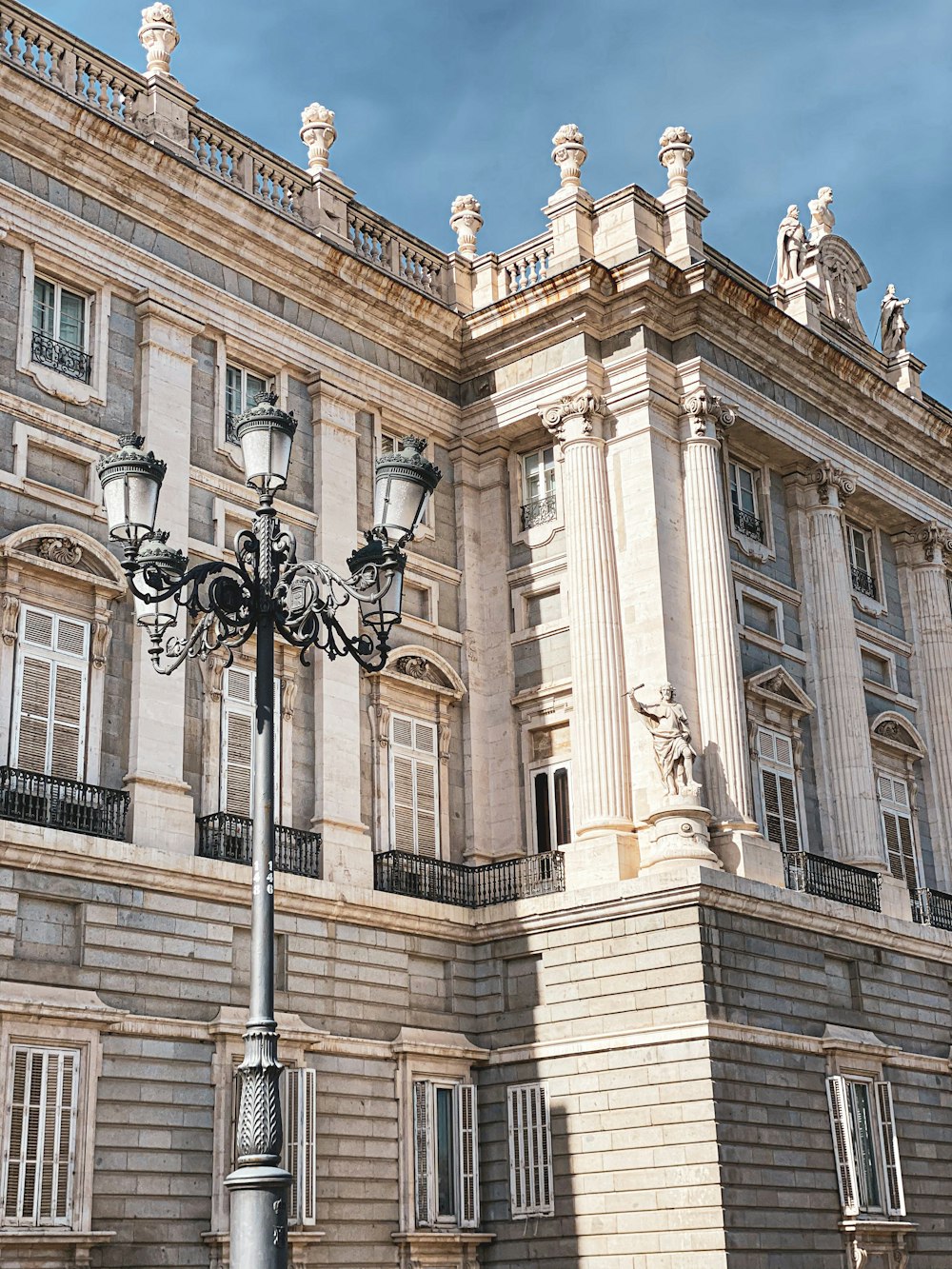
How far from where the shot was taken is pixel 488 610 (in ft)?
90.2

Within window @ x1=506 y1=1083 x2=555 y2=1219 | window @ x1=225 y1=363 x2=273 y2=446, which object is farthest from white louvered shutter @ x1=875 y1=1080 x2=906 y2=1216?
window @ x1=225 y1=363 x2=273 y2=446

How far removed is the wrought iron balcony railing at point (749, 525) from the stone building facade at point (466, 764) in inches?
3.3

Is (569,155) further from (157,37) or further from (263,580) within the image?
(263,580)

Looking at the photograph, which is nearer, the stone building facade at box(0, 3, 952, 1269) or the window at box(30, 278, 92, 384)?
the stone building facade at box(0, 3, 952, 1269)

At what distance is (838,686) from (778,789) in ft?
8.14

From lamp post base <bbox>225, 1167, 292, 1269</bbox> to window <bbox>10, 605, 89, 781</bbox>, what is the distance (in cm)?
1060

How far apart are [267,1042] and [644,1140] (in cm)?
1239

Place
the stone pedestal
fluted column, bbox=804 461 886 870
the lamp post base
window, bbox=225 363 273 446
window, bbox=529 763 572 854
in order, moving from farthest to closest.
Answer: fluted column, bbox=804 461 886 870 < window, bbox=529 763 572 854 < window, bbox=225 363 273 446 < the stone pedestal < the lamp post base

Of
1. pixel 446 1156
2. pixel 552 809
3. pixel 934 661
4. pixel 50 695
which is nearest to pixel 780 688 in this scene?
pixel 552 809

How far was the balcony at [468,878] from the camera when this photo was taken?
24375 millimetres

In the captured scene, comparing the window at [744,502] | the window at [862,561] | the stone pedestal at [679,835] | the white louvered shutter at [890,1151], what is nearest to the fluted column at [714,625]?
the stone pedestal at [679,835]

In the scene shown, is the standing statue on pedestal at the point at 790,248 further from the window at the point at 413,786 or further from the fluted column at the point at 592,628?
the window at the point at 413,786

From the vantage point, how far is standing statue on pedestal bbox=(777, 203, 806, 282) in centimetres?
3206

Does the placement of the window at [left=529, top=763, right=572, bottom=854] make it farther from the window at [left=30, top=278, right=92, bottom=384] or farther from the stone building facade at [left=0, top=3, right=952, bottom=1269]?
the window at [left=30, top=278, right=92, bottom=384]
